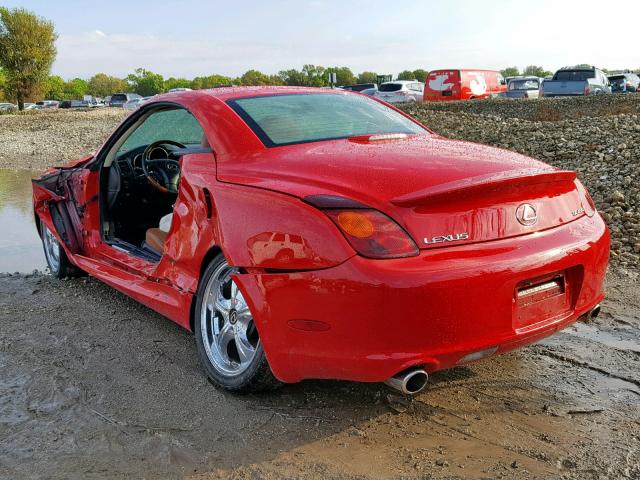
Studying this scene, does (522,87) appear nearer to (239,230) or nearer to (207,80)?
(239,230)

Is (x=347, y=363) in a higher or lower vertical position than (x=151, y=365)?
higher

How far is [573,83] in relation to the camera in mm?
22719

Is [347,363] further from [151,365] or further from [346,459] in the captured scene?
[151,365]

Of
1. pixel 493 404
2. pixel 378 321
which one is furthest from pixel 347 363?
pixel 493 404

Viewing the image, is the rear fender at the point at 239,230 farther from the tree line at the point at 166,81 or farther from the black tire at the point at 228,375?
the tree line at the point at 166,81

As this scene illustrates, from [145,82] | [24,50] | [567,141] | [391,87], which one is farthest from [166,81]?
[567,141]

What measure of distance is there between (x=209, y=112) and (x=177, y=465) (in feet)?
5.92

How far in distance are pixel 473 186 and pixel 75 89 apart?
12342 centimetres

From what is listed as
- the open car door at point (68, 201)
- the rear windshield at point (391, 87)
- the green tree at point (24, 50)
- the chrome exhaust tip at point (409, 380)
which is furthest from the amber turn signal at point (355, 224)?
the green tree at point (24, 50)

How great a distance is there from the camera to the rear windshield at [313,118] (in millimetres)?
3482

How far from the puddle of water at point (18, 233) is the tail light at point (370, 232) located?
433cm

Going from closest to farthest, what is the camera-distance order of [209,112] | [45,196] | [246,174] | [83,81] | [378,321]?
[378,321] → [246,174] → [209,112] → [45,196] → [83,81]

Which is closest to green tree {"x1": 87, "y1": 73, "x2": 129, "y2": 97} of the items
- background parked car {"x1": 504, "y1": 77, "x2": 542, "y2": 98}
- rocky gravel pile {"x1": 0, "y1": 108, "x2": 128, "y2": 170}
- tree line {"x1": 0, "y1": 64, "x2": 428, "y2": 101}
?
tree line {"x1": 0, "y1": 64, "x2": 428, "y2": 101}

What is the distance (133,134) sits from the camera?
475 cm
